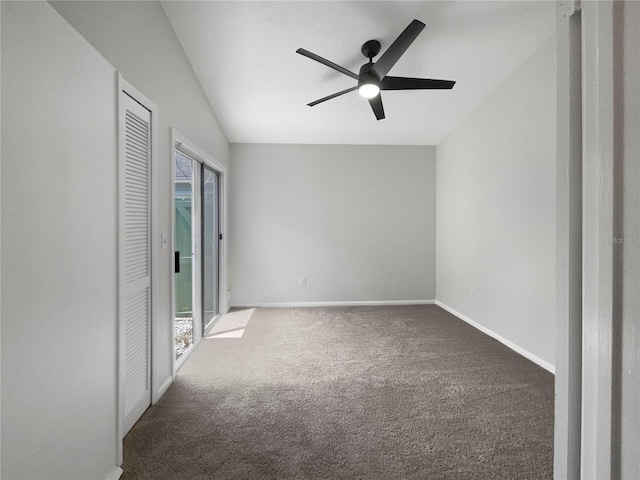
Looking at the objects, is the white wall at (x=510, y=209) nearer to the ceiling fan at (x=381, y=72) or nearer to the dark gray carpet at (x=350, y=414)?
the dark gray carpet at (x=350, y=414)

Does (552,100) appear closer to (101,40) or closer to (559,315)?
(559,315)

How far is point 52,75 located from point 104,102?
34cm

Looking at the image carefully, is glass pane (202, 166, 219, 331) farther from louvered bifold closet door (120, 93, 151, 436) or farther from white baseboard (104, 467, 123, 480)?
white baseboard (104, 467, 123, 480)

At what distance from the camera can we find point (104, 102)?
1399 mm

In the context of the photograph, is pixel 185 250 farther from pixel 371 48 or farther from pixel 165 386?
pixel 371 48

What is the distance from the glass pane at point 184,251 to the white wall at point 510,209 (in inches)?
125

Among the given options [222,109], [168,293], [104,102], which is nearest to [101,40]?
[104,102]

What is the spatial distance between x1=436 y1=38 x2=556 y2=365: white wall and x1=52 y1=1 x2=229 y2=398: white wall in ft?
9.74

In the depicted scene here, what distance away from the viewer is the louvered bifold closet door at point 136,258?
172cm

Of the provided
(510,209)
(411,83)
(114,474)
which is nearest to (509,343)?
(510,209)

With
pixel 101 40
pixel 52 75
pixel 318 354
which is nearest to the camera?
pixel 52 75

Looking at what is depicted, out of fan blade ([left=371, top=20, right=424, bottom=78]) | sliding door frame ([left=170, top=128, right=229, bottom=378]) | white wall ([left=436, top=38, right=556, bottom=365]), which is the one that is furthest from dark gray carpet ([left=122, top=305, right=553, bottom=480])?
fan blade ([left=371, top=20, right=424, bottom=78])

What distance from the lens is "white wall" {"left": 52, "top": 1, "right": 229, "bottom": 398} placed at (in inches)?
59.5

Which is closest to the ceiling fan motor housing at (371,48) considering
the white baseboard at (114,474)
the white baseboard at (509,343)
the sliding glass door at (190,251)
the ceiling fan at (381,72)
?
the ceiling fan at (381,72)
